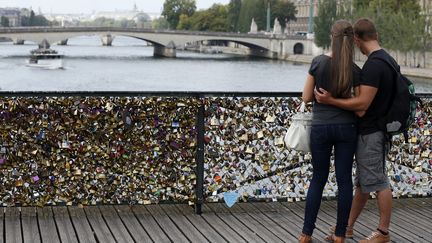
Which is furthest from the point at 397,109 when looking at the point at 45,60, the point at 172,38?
the point at 172,38

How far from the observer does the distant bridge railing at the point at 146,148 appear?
659cm

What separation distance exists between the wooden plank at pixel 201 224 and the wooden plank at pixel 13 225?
4.07 feet

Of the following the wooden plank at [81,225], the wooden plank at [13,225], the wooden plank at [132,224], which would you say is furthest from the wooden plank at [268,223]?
the wooden plank at [13,225]

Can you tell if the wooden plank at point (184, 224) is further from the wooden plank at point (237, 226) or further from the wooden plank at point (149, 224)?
the wooden plank at point (237, 226)

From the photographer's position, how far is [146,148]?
6.78m

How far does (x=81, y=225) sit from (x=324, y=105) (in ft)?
6.47

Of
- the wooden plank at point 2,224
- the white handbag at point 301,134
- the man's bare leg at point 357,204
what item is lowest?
the wooden plank at point 2,224

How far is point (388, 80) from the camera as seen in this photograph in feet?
18.5

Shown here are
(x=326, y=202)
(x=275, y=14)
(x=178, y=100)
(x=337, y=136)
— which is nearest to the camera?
(x=337, y=136)

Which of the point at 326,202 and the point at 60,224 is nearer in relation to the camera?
the point at 60,224

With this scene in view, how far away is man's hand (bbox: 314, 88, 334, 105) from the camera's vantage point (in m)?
5.48

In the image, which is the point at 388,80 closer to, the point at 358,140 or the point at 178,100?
the point at 358,140

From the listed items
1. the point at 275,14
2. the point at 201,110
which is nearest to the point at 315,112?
the point at 201,110

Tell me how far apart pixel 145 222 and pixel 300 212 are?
1.30 metres
